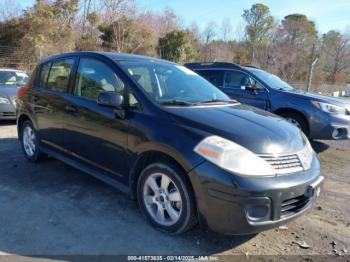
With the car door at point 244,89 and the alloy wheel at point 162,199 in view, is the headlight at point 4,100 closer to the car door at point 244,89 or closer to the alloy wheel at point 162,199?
the car door at point 244,89

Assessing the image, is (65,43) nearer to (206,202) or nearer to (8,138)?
(8,138)

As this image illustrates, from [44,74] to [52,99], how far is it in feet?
2.20

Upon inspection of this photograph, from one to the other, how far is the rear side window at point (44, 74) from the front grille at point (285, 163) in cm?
350

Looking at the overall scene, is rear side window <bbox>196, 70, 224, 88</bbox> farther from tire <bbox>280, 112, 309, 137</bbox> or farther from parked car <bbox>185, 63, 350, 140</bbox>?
tire <bbox>280, 112, 309, 137</bbox>

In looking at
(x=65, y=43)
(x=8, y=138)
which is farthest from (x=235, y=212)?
(x=65, y=43)

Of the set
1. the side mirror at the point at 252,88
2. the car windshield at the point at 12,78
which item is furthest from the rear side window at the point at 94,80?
the car windshield at the point at 12,78

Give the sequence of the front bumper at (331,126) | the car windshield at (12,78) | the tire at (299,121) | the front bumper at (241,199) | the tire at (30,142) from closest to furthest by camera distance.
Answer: the front bumper at (241,199), the tire at (30,142), the front bumper at (331,126), the tire at (299,121), the car windshield at (12,78)

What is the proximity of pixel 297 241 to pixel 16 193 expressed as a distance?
3.22 metres

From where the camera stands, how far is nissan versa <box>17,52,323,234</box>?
277cm

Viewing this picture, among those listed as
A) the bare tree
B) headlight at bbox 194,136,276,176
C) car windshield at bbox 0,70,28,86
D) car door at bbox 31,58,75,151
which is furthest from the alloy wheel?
the bare tree

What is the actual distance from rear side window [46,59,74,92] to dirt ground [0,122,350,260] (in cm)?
124

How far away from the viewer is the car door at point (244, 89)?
717 centimetres

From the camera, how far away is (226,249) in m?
3.07

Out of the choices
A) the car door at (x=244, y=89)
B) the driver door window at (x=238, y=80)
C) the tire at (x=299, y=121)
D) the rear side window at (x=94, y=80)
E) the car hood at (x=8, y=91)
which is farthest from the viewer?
the car hood at (x=8, y=91)
